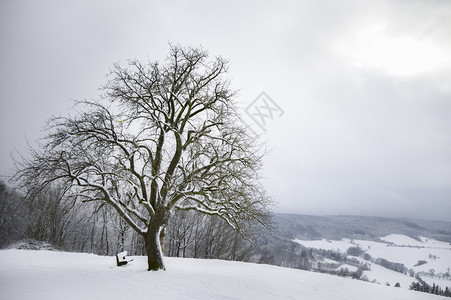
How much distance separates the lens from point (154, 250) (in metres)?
10.7

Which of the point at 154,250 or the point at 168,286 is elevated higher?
the point at 154,250

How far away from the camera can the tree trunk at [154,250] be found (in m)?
10.6

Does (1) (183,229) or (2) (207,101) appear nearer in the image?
(2) (207,101)

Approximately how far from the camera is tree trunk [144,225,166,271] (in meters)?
10.6

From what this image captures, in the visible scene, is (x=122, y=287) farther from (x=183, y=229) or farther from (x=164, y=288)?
(x=183, y=229)

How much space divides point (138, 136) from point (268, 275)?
8721 mm

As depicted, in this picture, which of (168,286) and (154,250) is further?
(154,250)

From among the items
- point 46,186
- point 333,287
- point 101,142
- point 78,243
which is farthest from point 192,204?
point 78,243

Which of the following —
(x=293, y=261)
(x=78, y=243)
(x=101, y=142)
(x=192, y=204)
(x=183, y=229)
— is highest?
(x=101, y=142)

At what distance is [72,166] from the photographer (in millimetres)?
9812

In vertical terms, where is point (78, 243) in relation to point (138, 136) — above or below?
below

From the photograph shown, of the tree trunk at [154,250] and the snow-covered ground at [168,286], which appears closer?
the snow-covered ground at [168,286]

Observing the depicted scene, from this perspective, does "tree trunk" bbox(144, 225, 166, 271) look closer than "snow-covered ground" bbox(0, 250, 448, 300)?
No

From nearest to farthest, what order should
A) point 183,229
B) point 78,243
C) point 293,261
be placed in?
point 183,229, point 78,243, point 293,261
